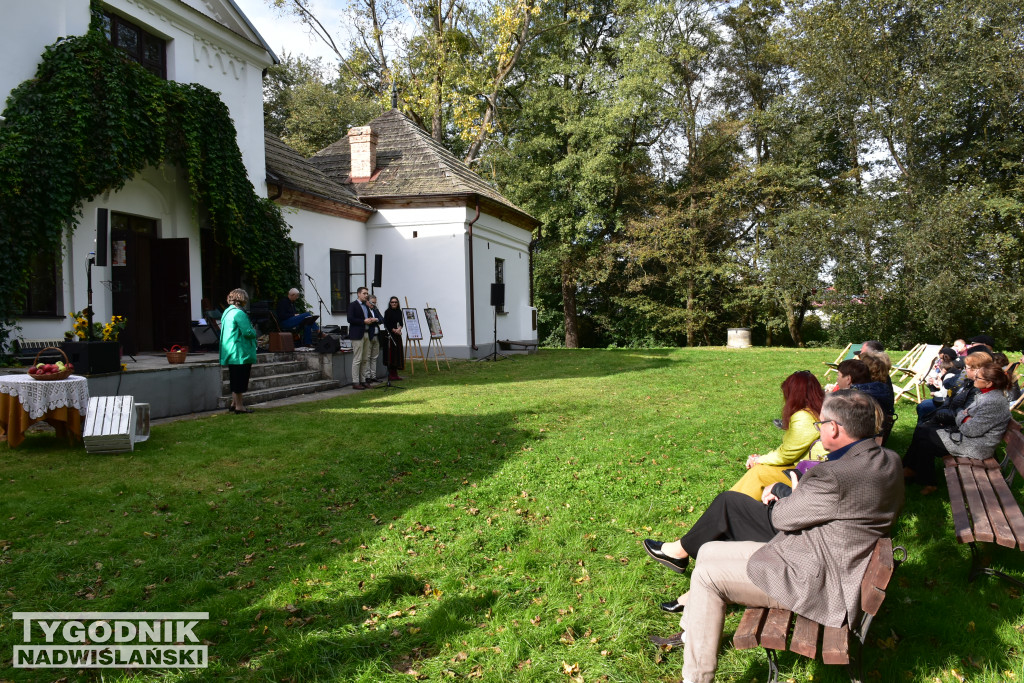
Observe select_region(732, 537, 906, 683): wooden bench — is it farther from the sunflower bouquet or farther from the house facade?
the sunflower bouquet

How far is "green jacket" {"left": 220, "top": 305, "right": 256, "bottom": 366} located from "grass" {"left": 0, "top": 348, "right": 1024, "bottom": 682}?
42.3 inches

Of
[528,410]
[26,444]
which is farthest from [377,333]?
[26,444]

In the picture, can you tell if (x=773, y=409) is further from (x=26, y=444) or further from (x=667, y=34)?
(x=667, y=34)

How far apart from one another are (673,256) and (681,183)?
445cm

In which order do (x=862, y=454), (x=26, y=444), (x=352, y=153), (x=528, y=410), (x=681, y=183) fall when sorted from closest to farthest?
(x=862, y=454)
(x=26, y=444)
(x=528, y=410)
(x=352, y=153)
(x=681, y=183)

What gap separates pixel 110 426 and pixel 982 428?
8.40 m

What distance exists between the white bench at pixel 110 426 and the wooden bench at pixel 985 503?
7.69 m

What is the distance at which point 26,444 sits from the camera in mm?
7645

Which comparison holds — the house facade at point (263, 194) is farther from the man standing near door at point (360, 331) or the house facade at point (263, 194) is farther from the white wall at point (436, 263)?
the man standing near door at point (360, 331)

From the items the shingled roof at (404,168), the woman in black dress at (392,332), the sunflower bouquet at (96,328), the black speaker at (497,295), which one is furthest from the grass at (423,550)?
the shingled roof at (404,168)

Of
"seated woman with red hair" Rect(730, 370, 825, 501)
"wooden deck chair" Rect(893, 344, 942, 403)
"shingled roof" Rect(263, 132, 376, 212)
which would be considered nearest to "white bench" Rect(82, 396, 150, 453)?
"seated woman with red hair" Rect(730, 370, 825, 501)

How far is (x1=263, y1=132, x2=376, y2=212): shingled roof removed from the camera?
1614 cm

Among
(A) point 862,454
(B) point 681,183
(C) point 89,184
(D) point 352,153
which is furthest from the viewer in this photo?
(B) point 681,183

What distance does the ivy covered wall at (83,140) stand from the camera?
9.87m
